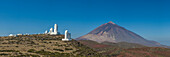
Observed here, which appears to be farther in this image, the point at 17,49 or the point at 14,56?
the point at 17,49

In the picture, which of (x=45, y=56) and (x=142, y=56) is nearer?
(x=45, y=56)

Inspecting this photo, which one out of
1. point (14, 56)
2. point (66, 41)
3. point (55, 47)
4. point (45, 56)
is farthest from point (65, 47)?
point (14, 56)

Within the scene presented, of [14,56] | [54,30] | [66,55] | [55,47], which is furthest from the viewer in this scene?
[54,30]

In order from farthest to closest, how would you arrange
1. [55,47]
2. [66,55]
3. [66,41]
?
1. [66,41]
2. [55,47]
3. [66,55]

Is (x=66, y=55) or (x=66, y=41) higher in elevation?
(x=66, y=41)

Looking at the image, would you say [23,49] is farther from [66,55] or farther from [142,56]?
[142,56]

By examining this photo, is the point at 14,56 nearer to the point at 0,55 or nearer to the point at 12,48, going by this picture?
the point at 0,55

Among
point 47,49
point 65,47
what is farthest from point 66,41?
point 47,49

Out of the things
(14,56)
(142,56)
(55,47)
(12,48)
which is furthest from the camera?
(142,56)

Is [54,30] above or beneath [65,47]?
above
